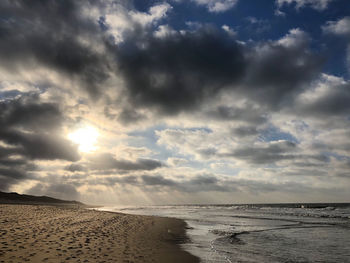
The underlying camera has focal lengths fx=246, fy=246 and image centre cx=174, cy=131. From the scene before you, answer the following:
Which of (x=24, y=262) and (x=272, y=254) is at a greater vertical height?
(x=24, y=262)

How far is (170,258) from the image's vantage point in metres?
13.3

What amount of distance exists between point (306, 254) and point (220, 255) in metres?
5.90

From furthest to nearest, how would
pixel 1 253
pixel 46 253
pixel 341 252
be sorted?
pixel 341 252 → pixel 46 253 → pixel 1 253

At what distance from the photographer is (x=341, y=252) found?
16.5 m

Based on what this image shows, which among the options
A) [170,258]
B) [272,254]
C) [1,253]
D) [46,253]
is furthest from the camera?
[272,254]

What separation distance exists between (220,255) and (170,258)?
9.81ft

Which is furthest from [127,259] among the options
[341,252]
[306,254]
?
[341,252]

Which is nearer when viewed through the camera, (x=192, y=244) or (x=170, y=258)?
(x=170, y=258)

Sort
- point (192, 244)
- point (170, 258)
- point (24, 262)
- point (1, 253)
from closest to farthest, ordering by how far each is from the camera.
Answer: point (24, 262)
point (1, 253)
point (170, 258)
point (192, 244)

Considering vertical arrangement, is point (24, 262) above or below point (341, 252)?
above

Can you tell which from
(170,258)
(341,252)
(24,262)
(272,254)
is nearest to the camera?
(24,262)

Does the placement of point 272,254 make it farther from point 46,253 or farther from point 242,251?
point 46,253

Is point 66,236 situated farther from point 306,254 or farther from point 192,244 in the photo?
point 306,254

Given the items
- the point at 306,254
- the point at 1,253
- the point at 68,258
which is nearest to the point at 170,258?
the point at 68,258
